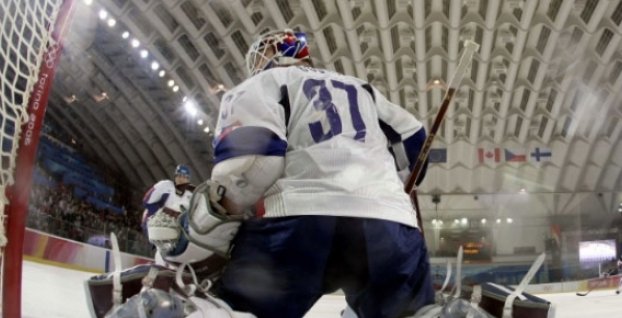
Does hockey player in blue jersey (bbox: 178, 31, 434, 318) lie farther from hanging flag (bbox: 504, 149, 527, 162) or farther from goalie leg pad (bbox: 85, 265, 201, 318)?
hanging flag (bbox: 504, 149, 527, 162)

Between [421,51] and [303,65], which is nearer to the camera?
[303,65]

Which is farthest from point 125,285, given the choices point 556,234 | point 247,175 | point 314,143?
point 556,234

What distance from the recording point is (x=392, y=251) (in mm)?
1789

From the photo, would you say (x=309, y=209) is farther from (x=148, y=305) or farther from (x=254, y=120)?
(x=148, y=305)

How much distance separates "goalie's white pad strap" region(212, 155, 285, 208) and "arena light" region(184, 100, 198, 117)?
74.2ft

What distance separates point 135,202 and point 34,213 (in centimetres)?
1234

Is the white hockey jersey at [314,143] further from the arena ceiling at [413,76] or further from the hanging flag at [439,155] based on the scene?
the hanging flag at [439,155]

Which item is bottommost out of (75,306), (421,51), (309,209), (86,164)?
(75,306)

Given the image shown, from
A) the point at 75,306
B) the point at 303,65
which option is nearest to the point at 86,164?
the point at 75,306

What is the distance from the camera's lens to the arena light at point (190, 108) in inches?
942

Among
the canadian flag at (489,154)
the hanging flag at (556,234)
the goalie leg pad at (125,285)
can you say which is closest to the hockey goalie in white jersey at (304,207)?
the goalie leg pad at (125,285)

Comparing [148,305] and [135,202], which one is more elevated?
[135,202]

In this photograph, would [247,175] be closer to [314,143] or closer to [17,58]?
[314,143]

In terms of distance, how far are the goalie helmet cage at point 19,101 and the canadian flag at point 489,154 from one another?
25.5 meters
